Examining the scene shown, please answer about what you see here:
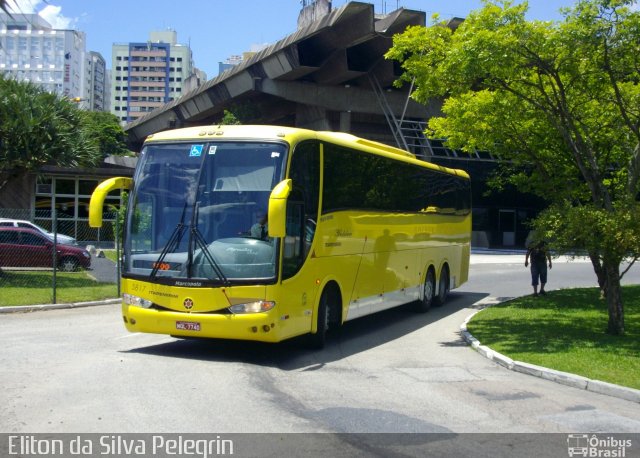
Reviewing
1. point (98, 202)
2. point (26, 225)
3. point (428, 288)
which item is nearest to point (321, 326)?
point (98, 202)

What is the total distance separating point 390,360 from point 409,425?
13.1ft

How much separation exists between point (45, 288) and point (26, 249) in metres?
5.07

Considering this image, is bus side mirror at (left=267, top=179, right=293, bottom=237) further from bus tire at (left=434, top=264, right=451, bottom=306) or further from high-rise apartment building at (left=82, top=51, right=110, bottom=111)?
high-rise apartment building at (left=82, top=51, right=110, bottom=111)

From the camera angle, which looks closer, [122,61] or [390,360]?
[390,360]

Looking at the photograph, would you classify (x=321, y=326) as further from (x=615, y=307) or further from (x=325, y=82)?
(x=325, y=82)

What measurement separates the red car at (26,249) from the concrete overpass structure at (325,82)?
17.9m

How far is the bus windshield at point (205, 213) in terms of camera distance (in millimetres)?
9672

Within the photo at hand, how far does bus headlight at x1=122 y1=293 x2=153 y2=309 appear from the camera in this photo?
10064 mm

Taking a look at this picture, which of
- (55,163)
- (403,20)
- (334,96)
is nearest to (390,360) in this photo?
(55,163)

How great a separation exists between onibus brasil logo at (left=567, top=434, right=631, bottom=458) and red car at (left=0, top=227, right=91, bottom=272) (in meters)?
21.3

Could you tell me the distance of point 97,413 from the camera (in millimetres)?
6863

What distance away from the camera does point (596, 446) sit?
6398mm

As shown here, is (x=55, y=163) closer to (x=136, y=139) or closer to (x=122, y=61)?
(x=136, y=139)

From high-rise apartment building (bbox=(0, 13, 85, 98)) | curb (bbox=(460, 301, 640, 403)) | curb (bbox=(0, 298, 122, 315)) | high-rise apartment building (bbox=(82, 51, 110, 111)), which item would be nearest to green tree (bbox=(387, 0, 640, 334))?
curb (bbox=(460, 301, 640, 403))
